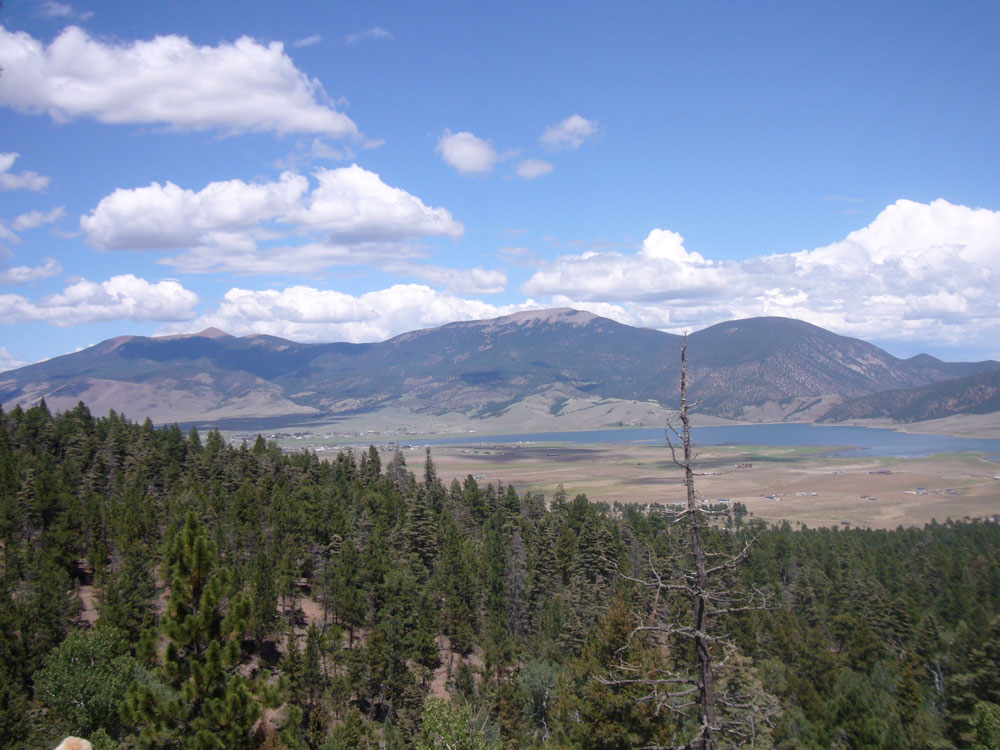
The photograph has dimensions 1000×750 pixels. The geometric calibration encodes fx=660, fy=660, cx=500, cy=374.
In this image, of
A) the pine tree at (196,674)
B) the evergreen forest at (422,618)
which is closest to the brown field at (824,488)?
the evergreen forest at (422,618)

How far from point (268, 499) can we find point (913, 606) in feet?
196

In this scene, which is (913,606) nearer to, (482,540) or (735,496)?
(482,540)

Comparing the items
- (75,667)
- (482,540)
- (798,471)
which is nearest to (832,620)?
(482,540)

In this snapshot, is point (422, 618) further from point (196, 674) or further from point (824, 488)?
point (824, 488)

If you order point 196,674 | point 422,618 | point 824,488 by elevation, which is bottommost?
point 824,488

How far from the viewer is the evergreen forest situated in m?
15.5

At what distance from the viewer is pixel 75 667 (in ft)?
89.9

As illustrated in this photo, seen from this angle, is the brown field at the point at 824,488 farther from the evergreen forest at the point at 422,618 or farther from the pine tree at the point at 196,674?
the pine tree at the point at 196,674

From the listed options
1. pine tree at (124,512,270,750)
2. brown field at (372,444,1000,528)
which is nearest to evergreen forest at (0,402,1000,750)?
pine tree at (124,512,270,750)

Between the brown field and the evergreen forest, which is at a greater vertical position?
the evergreen forest

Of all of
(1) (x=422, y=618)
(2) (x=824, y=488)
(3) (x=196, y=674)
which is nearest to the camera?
(3) (x=196, y=674)

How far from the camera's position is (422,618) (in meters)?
45.0

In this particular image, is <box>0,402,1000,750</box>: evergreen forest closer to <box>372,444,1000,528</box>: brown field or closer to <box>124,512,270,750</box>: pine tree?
<box>124,512,270,750</box>: pine tree

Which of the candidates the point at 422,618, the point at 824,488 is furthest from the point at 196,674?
the point at 824,488
